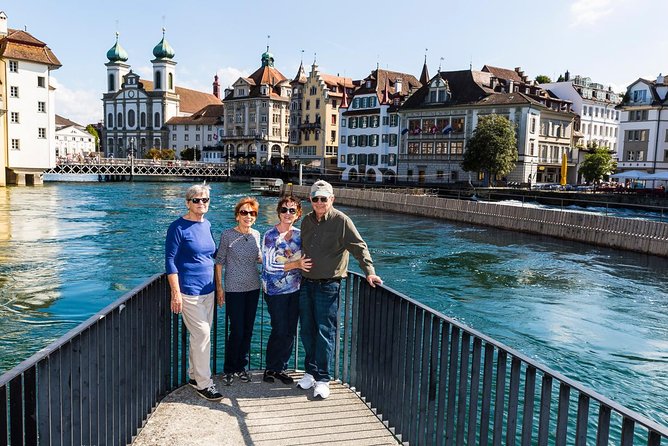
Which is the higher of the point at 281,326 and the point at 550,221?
the point at 281,326

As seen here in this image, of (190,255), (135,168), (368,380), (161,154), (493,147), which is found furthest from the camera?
(161,154)

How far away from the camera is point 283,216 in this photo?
547 cm

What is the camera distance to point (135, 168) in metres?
92.1

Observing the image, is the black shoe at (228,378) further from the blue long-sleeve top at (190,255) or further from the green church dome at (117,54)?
the green church dome at (117,54)

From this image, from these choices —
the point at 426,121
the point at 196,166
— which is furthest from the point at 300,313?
the point at 196,166

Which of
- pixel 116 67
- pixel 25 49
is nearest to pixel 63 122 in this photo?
pixel 116 67

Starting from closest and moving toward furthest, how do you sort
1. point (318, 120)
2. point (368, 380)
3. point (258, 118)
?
point (368, 380)
point (318, 120)
point (258, 118)

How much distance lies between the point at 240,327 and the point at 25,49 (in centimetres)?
6937

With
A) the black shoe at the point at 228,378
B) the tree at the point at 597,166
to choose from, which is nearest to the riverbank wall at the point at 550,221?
the black shoe at the point at 228,378

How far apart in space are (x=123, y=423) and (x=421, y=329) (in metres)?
2.29

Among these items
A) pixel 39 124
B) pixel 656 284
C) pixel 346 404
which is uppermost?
pixel 39 124

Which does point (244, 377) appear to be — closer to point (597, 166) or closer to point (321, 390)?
point (321, 390)

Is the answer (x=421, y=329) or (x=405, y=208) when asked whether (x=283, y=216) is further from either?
(x=405, y=208)

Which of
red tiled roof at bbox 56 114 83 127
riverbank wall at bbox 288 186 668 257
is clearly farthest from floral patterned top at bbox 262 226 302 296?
red tiled roof at bbox 56 114 83 127
